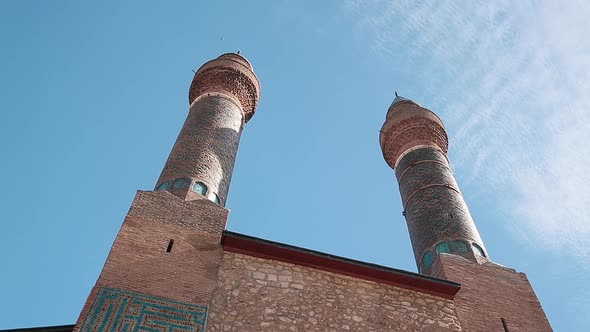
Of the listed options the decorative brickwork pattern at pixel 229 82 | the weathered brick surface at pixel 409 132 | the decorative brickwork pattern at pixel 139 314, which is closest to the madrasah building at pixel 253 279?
the decorative brickwork pattern at pixel 139 314

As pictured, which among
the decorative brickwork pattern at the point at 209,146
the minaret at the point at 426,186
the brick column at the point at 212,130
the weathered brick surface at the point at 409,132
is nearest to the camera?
the brick column at the point at 212,130

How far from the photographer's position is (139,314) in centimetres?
448

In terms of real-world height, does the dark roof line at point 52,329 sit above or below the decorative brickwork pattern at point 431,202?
below

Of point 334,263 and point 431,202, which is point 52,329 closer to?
point 334,263

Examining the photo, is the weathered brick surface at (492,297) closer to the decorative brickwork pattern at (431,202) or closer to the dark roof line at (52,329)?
the decorative brickwork pattern at (431,202)

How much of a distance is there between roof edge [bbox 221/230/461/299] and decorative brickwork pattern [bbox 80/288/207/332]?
0.93 meters

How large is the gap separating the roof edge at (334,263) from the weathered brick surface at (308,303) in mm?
59

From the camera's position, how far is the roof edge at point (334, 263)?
5.51 metres

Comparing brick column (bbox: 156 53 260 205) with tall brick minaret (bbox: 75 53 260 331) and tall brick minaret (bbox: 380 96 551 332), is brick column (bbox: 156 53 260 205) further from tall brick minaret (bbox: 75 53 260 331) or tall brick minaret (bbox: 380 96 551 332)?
tall brick minaret (bbox: 380 96 551 332)

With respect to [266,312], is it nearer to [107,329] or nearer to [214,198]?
[107,329]

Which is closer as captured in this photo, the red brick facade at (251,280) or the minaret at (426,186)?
the red brick facade at (251,280)

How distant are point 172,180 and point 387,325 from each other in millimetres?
3192

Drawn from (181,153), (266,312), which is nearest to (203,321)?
(266,312)

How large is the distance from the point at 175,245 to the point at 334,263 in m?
1.61
